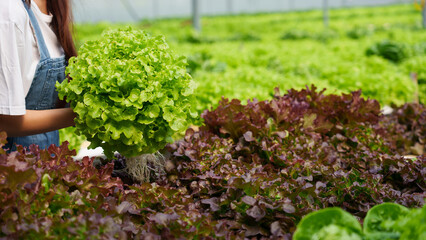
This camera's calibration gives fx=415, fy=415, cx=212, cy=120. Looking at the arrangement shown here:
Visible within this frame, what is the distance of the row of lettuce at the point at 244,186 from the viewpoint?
1.54m

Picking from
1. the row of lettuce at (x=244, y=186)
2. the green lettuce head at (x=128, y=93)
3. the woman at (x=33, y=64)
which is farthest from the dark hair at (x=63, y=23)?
the row of lettuce at (x=244, y=186)

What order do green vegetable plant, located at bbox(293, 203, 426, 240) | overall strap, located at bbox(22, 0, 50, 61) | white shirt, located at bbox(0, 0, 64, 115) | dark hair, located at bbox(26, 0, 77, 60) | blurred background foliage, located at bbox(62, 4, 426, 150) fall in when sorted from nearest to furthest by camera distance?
green vegetable plant, located at bbox(293, 203, 426, 240) → white shirt, located at bbox(0, 0, 64, 115) → overall strap, located at bbox(22, 0, 50, 61) → dark hair, located at bbox(26, 0, 77, 60) → blurred background foliage, located at bbox(62, 4, 426, 150)

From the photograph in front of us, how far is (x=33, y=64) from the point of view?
217 centimetres

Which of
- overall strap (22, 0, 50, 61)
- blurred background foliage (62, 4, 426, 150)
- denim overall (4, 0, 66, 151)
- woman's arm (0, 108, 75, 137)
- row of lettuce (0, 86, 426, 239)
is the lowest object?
blurred background foliage (62, 4, 426, 150)

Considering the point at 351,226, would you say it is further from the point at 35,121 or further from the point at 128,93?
the point at 35,121

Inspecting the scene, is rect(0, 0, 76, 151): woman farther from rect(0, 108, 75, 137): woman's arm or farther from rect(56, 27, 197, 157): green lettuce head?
rect(56, 27, 197, 157): green lettuce head

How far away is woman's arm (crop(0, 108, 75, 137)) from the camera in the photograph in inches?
80.0

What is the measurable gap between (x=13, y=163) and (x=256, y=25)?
19.6 metres

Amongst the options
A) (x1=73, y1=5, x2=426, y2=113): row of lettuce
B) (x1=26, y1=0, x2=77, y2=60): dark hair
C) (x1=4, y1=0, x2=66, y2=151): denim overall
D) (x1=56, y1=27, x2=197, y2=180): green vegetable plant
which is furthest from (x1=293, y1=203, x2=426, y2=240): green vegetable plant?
(x1=26, y1=0, x2=77, y2=60): dark hair

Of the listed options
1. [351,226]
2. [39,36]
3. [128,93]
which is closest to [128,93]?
[128,93]

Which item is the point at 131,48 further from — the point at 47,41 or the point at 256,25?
the point at 256,25

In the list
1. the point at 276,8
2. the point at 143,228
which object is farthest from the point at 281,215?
the point at 276,8

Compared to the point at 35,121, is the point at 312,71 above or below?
below

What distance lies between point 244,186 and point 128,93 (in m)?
Answer: 0.73
